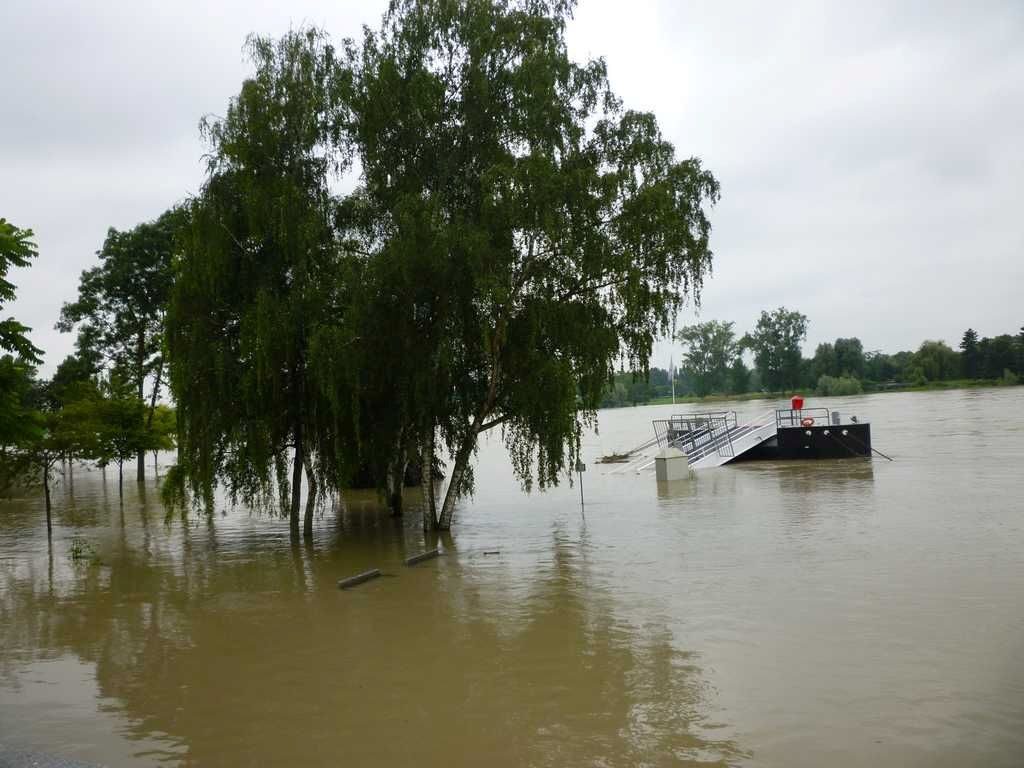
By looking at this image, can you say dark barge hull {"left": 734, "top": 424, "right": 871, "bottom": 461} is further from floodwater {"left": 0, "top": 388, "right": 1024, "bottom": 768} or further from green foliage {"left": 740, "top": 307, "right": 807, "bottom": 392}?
green foliage {"left": 740, "top": 307, "right": 807, "bottom": 392}

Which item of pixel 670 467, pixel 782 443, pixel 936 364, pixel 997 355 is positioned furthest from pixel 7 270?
pixel 936 364

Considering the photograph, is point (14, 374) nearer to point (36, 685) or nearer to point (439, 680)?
point (36, 685)

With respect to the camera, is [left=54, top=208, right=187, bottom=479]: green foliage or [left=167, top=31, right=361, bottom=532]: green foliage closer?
[left=167, top=31, right=361, bottom=532]: green foliage

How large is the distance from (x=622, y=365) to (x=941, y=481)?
45.3ft

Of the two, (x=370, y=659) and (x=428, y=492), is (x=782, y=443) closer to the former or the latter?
(x=428, y=492)

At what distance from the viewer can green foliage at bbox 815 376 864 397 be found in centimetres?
12269

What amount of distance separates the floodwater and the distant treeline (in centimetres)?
8488

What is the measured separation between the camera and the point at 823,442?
37875 millimetres

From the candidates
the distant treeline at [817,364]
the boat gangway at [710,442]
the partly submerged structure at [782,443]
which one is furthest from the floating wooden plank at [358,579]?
the distant treeline at [817,364]

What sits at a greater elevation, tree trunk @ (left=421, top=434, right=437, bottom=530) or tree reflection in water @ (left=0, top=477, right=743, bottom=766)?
tree trunk @ (left=421, top=434, right=437, bottom=530)

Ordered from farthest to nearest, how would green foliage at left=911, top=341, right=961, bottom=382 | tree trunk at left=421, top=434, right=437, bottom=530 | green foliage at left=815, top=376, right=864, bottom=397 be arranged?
green foliage at left=815, top=376, right=864, bottom=397 < green foliage at left=911, top=341, right=961, bottom=382 < tree trunk at left=421, top=434, right=437, bottom=530

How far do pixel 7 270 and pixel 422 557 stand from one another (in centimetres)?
894

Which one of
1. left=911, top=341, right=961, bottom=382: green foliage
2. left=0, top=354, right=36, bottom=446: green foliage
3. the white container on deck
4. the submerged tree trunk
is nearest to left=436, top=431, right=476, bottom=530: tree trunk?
the submerged tree trunk

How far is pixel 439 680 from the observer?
9.38 meters
